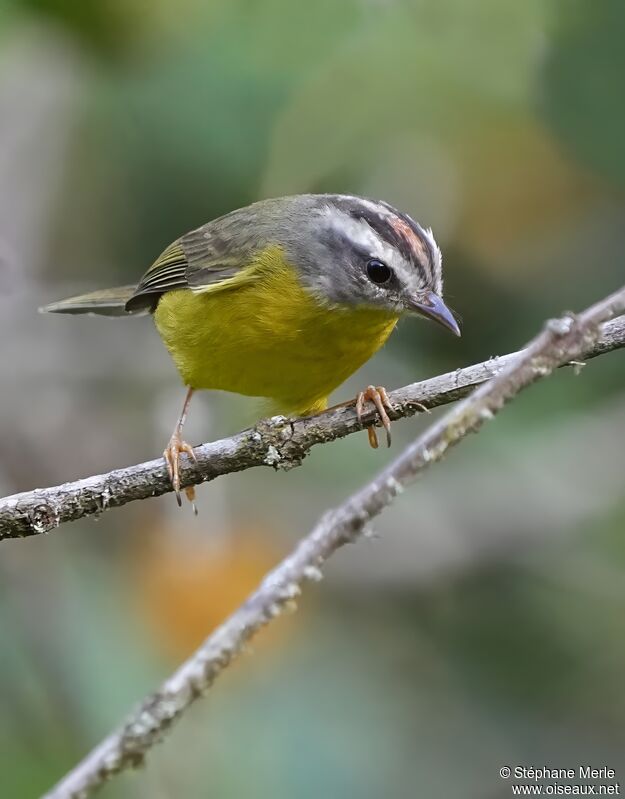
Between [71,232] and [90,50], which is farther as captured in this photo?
[71,232]

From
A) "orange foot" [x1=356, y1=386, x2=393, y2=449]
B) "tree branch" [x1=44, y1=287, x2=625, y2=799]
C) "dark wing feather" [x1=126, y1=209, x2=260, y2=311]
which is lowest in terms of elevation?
"tree branch" [x1=44, y1=287, x2=625, y2=799]

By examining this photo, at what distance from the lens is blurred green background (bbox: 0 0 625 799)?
545 centimetres

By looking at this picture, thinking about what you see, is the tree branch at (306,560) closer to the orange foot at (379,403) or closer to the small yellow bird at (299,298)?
the orange foot at (379,403)

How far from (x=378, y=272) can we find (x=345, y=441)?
230cm

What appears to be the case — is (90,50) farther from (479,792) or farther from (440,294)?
(479,792)

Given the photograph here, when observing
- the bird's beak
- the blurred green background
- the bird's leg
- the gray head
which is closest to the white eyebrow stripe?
the gray head

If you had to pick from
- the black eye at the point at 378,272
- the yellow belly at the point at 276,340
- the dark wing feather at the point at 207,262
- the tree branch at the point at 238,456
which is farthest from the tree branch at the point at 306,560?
the dark wing feather at the point at 207,262

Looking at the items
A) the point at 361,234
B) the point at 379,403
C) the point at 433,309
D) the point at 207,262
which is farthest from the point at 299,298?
the point at 379,403

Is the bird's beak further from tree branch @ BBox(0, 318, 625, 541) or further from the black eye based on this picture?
tree branch @ BBox(0, 318, 625, 541)

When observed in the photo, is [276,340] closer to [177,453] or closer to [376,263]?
[376,263]

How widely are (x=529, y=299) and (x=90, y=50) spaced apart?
2950 mm

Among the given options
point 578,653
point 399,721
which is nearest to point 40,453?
point 399,721

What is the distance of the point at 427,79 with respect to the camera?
613cm

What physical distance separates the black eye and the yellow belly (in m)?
0.14
